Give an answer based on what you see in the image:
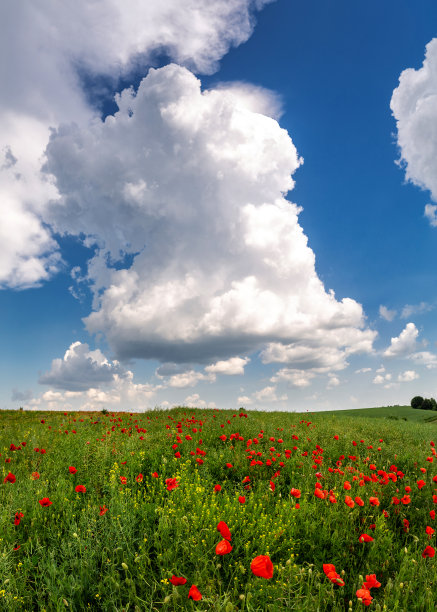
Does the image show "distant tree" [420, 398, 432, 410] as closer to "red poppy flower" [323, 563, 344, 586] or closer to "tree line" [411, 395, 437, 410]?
"tree line" [411, 395, 437, 410]

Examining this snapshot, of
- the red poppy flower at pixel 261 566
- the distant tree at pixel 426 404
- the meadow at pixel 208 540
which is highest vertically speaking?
the red poppy flower at pixel 261 566

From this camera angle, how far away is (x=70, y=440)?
8.86 m

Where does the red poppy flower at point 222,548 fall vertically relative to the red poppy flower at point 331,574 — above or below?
above

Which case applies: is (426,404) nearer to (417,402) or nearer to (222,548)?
(417,402)

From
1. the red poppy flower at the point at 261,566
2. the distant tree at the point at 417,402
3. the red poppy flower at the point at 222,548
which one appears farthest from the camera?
the distant tree at the point at 417,402

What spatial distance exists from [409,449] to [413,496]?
3.59 m

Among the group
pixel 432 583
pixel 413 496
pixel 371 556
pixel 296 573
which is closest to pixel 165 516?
pixel 296 573

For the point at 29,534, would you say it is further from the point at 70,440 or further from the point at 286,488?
the point at 70,440

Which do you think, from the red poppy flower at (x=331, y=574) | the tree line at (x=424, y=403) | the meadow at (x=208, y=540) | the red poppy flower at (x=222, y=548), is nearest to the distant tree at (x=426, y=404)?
the tree line at (x=424, y=403)

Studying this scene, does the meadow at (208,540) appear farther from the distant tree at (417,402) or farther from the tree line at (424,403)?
the distant tree at (417,402)

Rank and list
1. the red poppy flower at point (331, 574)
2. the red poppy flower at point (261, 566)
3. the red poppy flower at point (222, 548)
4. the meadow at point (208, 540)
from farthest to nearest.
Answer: the meadow at point (208, 540), the red poppy flower at point (331, 574), the red poppy flower at point (222, 548), the red poppy flower at point (261, 566)

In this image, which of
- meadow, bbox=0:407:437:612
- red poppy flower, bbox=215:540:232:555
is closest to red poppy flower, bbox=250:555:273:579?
meadow, bbox=0:407:437:612

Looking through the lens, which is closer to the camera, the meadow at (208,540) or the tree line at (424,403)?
the meadow at (208,540)

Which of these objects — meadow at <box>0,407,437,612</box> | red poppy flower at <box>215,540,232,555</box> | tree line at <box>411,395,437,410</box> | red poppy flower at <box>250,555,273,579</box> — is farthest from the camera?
tree line at <box>411,395,437,410</box>
